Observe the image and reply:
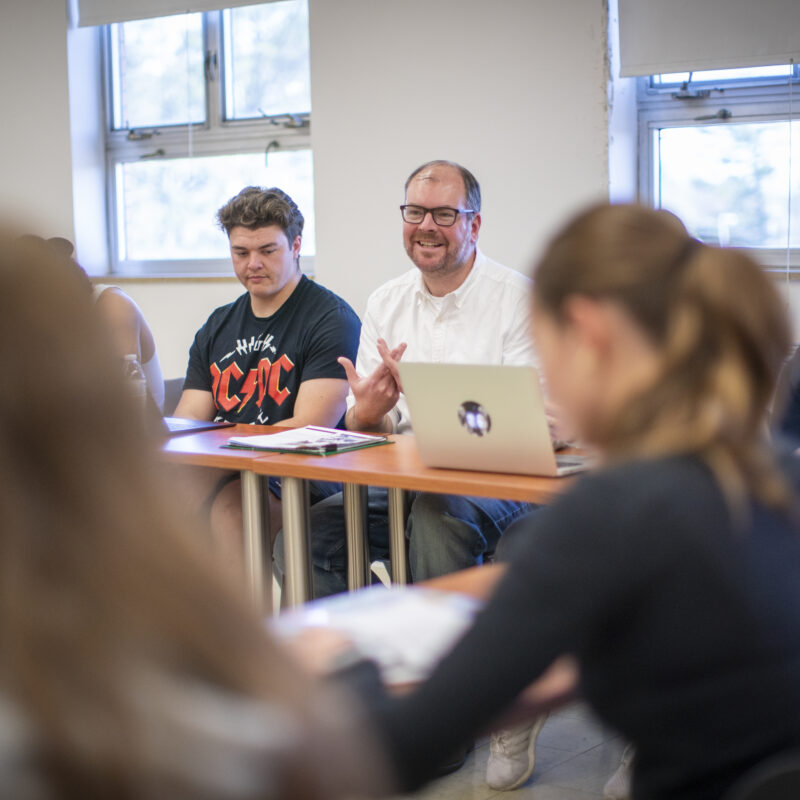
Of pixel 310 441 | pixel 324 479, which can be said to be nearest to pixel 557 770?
pixel 324 479

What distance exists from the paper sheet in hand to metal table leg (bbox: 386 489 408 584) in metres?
1.15

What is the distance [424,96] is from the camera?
4281mm

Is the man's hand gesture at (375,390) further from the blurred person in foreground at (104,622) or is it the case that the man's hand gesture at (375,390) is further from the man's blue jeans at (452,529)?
the blurred person in foreground at (104,622)

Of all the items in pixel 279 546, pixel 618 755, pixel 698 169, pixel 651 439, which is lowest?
pixel 618 755

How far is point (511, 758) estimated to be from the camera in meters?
2.37

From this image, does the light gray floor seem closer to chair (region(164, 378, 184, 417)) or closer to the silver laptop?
the silver laptop

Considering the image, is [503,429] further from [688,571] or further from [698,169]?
[698,169]

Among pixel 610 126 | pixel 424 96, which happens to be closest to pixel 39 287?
pixel 610 126

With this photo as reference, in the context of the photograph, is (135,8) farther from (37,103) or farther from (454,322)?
→ (454,322)

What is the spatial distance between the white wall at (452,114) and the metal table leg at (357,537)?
1.63 meters

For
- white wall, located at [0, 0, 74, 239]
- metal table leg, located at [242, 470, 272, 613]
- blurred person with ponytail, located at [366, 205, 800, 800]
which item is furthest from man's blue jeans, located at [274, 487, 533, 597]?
white wall, located at [0, 0, 74, 239]

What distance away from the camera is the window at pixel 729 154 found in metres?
3.76

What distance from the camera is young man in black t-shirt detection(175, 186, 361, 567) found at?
10.4ft

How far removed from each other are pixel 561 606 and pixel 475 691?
0.36 ft
